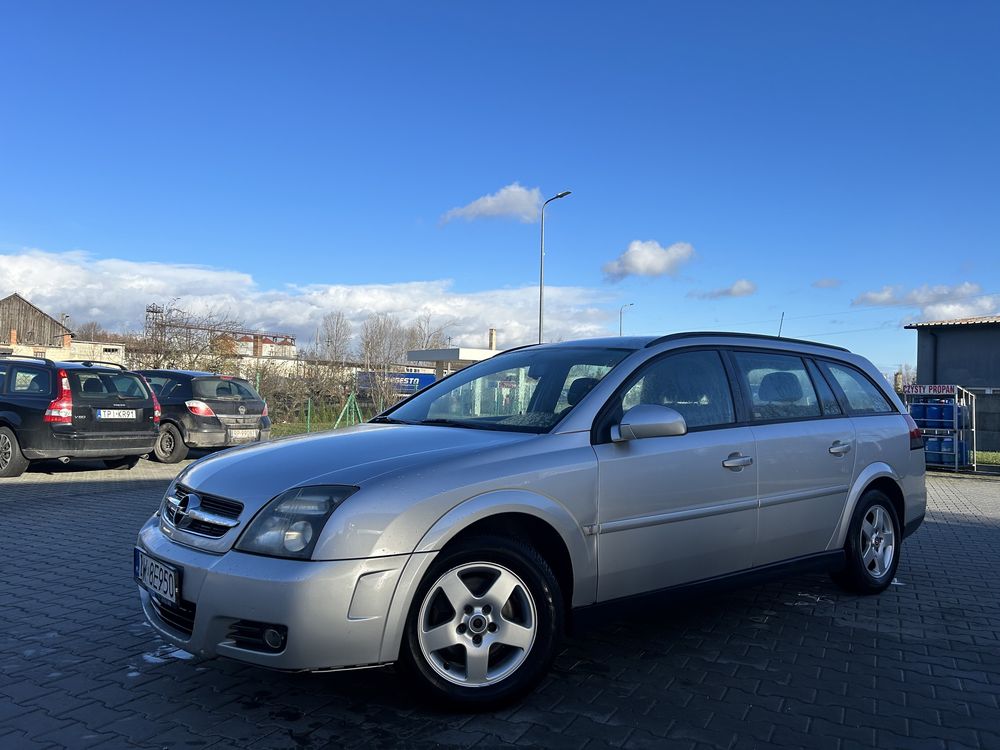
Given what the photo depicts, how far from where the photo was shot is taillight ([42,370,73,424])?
10.9 meters

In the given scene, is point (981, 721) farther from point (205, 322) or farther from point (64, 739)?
point (205, 322)

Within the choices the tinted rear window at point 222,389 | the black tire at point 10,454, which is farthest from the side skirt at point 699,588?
the tinted rear window at point 222,389

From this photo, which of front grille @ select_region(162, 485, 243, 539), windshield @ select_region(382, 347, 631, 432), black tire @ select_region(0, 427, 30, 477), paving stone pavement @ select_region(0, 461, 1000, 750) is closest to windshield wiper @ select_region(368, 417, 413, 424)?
windshield @ select_region(382, 347, 631, 432)

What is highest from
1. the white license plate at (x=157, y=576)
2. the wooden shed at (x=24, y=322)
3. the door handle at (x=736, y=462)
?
the wooden shed at (x=24, y=322)

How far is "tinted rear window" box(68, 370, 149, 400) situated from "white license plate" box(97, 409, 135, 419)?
203 mm

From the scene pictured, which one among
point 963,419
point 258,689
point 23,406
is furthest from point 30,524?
point 963,419

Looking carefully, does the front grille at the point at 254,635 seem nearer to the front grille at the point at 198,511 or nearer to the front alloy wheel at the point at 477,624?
the front grille at the point at 198,511

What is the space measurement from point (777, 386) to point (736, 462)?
0.86 metres

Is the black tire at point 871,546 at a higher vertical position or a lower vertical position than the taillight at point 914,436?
lower

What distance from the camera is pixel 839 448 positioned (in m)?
5.20

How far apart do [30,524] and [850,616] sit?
280 inches

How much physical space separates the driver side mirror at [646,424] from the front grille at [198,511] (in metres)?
1.75

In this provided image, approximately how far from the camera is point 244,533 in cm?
324

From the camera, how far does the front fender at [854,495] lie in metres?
5.21
